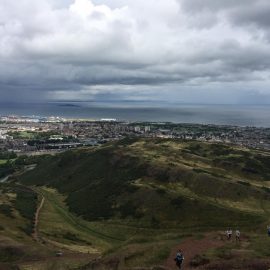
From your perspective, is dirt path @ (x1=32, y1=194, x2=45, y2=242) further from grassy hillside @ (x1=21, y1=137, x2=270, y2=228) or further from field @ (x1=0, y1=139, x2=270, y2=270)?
grassy hillside @ (x1=21, y1=137, x2=270, y2=228)

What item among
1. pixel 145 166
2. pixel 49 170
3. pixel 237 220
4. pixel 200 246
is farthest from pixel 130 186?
pixel 200 246

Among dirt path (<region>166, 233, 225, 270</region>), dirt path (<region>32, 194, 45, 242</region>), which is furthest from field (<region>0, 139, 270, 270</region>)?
dirt path (<region>32, 194, 45, 242</region>)

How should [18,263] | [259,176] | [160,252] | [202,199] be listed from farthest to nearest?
[259,176] → [202,199] → [18,263] → [160,252]

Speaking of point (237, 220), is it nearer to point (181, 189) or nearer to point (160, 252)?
point (181, 189)

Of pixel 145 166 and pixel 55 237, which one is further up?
pixel 145 166

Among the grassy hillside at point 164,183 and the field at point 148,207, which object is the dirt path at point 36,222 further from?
the grassy hillside at point 164,183

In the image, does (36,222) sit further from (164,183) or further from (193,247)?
(193,247)
